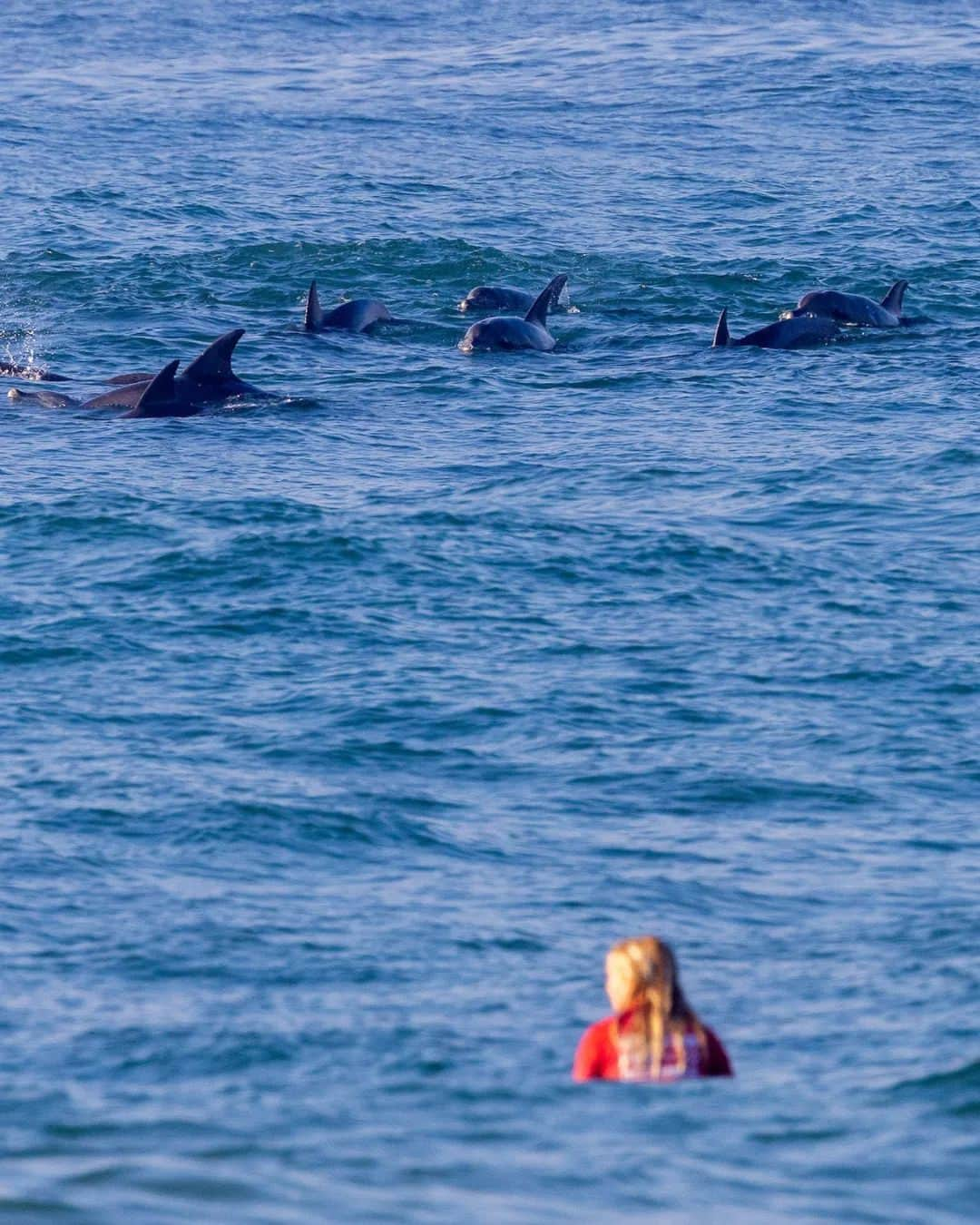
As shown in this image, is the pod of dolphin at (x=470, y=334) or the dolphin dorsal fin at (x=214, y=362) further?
the pod of dolphin at (x=470, y=334)

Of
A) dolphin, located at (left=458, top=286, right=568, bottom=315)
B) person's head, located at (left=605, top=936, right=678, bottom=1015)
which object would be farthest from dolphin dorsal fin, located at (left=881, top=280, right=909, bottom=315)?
person's head, located at (left=605, top=936, right=678, bottom=1015)

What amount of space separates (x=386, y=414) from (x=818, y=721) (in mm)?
11110

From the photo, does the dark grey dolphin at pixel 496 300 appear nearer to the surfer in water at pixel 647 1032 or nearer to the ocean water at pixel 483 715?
the ocean water at pixel 483 715

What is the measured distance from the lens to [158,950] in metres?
14.2

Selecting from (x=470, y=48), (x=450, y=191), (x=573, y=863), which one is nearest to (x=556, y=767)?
(x=573, y=863)

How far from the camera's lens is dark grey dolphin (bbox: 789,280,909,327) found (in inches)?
1262

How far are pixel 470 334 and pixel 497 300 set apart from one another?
2.62 metres

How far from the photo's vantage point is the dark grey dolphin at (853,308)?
32.1 meters

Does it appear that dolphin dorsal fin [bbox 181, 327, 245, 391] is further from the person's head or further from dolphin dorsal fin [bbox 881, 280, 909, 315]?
the person's head

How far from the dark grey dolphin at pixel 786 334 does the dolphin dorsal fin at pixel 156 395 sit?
8377mm

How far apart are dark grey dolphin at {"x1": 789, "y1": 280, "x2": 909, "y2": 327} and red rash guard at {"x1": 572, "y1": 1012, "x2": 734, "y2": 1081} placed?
2257 cm

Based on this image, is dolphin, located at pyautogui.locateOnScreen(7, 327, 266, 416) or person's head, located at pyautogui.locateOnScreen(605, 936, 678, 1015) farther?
dolphin, located at pyautogui.locateOnScreen(7, 327, 266, 416)

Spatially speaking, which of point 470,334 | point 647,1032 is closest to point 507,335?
point 470,334

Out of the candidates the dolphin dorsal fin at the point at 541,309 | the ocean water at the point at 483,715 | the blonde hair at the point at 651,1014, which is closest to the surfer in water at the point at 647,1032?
the blonde hair at the point at 651,1014
